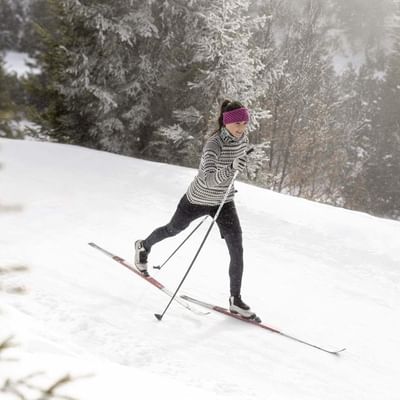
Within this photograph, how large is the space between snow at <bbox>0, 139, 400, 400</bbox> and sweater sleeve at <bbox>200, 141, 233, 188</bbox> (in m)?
1.34

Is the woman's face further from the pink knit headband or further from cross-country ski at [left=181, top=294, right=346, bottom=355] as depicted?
cross-country ski at [left=181, top=294, right=346, bottom=355]

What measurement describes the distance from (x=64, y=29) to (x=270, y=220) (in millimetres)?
13349

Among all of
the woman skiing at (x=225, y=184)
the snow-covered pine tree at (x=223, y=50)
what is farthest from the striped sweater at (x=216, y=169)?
the snow-covered pine tree at (x=223, y=50)

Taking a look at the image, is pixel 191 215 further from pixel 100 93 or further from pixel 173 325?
pixel 100 93

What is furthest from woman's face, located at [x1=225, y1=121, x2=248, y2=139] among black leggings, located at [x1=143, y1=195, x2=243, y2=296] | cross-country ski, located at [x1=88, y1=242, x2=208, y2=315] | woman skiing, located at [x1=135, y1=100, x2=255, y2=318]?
cross-country ski, located at [x1=88, y1=242, x2=208, y2=315]

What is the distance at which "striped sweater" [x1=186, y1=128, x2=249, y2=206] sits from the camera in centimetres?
459

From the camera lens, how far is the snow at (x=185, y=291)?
3357 millimetres

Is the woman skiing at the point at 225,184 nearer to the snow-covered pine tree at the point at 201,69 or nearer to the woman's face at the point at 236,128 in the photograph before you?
the woman's face at the point at 236,128

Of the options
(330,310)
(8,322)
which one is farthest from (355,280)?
(8,322)

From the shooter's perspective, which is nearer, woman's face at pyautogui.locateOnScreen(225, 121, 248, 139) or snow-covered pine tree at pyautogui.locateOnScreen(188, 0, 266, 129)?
woman's face at pyautogui.locateOnScreen(225, 121, 248, 139)

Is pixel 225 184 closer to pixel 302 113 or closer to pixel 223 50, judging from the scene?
pixel 223 50

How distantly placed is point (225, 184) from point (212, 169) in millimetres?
323

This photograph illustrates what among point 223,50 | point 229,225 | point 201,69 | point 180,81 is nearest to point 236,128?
point 229,225

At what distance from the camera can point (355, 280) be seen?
6.50m
